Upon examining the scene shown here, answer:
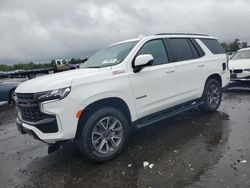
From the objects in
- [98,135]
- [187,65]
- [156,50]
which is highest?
[156,50]

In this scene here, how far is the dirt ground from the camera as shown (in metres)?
3.31

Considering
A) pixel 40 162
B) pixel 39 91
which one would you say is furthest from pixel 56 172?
pixel 39 91

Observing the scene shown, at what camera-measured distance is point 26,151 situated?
195 inches

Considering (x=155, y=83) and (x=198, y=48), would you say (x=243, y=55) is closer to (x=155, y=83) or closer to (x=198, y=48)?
(x=198, y=48)

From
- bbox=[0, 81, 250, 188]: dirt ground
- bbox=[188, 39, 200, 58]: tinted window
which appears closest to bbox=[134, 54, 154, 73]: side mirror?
bbox=[0, 81, 250, 188]: dirt ground

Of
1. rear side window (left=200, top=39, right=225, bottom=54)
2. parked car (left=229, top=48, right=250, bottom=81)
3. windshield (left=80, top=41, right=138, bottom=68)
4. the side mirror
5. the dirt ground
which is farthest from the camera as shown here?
parked car (left=229, top=48, right=250, bottom=81)

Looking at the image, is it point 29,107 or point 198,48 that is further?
point 198,48

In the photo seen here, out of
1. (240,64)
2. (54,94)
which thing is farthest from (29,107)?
(240,64)

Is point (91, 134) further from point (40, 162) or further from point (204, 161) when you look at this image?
point (204, 161)

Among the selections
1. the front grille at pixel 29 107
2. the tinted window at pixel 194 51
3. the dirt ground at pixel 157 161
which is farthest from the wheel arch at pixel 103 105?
the tinted window at pixel 194 51

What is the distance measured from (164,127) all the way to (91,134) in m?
2.28

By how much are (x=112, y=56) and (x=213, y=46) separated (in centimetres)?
309

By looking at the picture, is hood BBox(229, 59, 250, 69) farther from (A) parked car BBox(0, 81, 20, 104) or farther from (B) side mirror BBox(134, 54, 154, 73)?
(A) parked car BBox(0, 81, 20, 104)

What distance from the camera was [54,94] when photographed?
3443 mm
